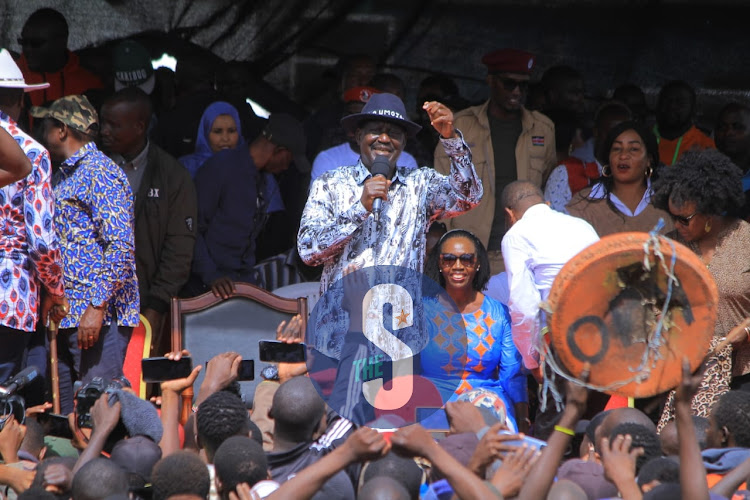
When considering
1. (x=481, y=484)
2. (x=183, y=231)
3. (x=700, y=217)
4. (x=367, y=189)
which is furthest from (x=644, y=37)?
(x=481, y=484)

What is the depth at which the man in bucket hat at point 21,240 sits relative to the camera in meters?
5.45

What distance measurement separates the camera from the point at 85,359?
6000mm

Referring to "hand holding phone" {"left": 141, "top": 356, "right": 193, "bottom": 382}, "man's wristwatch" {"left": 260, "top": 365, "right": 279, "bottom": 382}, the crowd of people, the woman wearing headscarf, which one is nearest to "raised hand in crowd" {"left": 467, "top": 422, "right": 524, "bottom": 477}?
the crowd of people

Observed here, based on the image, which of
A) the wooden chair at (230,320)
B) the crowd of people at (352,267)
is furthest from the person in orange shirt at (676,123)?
the wooden chair at (230,320)

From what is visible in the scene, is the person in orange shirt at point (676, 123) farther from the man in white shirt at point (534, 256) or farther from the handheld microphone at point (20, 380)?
the handheld microphone at point (20, 380)

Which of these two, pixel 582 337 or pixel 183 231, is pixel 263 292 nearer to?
pixel 183 231

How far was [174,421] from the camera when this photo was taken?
4922mm

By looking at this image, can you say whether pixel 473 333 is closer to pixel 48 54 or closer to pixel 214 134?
pixel 214 134

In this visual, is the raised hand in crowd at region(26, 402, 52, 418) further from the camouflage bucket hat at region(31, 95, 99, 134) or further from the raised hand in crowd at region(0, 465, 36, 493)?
the camouflage bucket hat at region(31, 95, 99, 134)

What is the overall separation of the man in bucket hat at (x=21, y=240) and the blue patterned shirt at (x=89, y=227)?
32cm

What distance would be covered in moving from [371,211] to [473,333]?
1.50m

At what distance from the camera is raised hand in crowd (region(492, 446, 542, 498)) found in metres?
3.98

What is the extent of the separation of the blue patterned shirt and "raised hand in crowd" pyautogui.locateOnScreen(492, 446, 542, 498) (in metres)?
2.59

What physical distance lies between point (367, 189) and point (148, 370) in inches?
46.1
